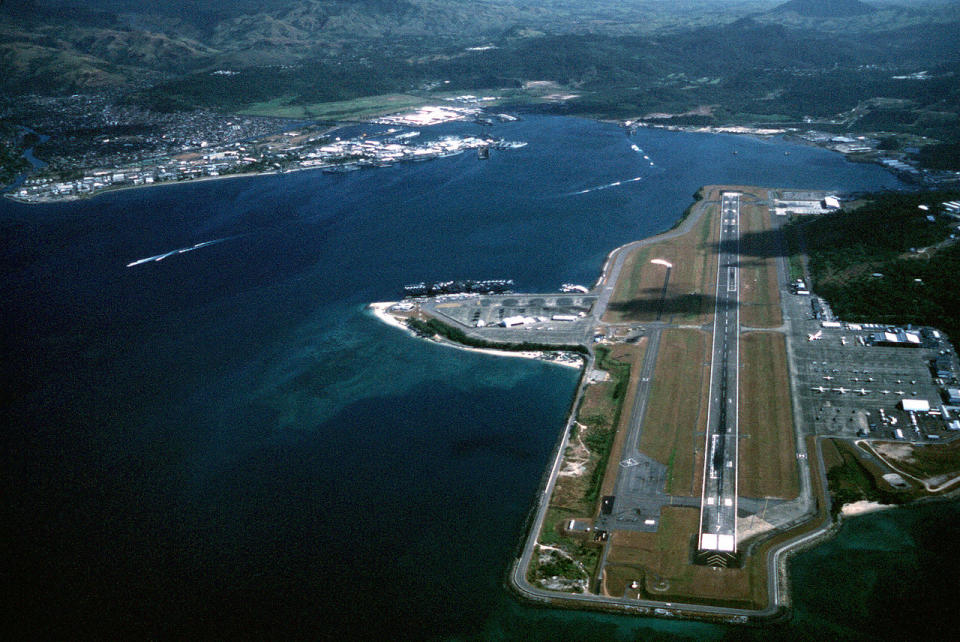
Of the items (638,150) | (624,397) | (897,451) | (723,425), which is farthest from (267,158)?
(897,451)

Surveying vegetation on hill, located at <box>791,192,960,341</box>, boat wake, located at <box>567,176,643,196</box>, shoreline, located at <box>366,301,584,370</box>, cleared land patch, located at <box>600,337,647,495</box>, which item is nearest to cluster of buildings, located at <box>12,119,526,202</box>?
boat wake, located at <box>567,176,643,196</box>

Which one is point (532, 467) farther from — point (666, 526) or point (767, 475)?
point (767, 475)

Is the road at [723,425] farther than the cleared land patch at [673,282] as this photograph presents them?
No

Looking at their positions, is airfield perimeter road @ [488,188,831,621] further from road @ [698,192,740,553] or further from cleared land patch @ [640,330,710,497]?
cleared land patch @ [640,330,710,497]

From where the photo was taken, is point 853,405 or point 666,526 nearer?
point 666,526

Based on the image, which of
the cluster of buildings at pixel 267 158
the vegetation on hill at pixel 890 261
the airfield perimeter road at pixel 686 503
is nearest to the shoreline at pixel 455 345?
the airfield perimeter road at pixel 686 503

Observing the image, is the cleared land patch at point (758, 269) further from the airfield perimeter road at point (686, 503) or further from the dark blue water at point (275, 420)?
the dark blue water at point (275, 420)

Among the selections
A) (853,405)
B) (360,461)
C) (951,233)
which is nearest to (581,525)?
(360,461)
